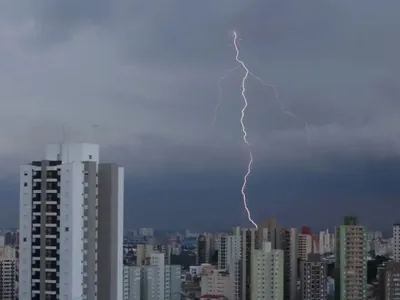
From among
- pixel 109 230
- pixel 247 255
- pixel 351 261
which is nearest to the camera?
pixel 109 230

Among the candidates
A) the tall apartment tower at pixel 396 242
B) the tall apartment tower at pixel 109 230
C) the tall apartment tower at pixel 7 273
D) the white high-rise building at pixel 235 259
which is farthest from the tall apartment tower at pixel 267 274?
the tall apartment tower at pixel 7 273

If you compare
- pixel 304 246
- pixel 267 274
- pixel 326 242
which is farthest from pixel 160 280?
pixel 326 242

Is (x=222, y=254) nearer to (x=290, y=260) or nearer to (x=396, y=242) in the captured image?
(x=290, y=260)

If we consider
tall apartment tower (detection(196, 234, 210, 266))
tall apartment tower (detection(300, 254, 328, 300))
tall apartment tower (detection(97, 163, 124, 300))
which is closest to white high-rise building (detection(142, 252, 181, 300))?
tall apartment tower (detection(196, 234, 210, 266))

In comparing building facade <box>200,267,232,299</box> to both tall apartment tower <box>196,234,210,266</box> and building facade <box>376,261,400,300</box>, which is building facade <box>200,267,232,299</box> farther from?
building facade <box>376,261,400,300</box>

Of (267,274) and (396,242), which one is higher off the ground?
(396,242)

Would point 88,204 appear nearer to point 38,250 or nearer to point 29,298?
point 38,250
